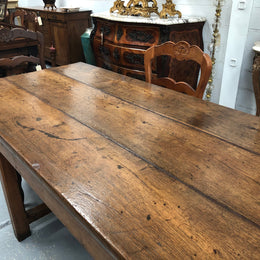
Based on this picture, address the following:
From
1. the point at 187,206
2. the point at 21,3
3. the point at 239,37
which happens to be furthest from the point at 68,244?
the point at 21,3

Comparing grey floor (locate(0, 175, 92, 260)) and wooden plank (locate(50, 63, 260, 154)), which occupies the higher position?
wooden plank (locate(50, 63, 260, 154))

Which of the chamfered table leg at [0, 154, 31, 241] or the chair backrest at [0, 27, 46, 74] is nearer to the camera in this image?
the chamfered table leg at [0, 154, 31, 241]

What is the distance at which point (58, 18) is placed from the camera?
3.84 metres

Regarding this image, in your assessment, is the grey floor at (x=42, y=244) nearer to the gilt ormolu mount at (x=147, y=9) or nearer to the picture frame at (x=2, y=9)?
the gilt ormolu mount at (x=147, y=9)

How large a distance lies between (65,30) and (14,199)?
3.05 m

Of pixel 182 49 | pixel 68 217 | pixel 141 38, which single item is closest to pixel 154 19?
pixel 141 38

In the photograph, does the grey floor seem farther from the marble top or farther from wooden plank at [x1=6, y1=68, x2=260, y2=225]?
the marble top

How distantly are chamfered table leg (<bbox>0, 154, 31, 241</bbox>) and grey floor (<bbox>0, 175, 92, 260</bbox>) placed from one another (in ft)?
0.17

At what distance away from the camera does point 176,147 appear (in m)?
A: 0.89

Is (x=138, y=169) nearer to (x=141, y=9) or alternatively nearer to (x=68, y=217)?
(x=68, y=217)

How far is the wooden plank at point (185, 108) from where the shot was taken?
976 mm

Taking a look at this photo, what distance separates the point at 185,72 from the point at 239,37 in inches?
22.5

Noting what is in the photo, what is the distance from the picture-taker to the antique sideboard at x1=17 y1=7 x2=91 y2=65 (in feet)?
12.5

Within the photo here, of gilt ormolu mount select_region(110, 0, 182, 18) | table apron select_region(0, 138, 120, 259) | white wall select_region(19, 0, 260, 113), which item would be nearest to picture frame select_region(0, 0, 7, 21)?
gilt ormolu mount select_region(110, 0, 182, 18)
